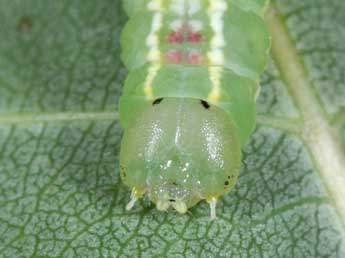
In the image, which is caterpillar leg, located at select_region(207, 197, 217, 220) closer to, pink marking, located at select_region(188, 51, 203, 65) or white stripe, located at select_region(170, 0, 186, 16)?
pink marking, located at select_region(188, 51, 203, 65)

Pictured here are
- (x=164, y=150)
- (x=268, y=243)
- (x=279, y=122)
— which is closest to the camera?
(x=164, y=150)

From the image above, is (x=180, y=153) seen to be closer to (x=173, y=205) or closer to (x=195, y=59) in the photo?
(x=173, y=205)

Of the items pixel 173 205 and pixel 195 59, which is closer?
pixel 173 205

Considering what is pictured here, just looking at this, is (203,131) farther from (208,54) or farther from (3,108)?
(3,108)

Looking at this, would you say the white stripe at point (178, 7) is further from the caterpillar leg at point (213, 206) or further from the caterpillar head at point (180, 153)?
the caterpillar leg at point (213, 206)

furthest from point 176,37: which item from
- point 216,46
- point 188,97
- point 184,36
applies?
point 188,97

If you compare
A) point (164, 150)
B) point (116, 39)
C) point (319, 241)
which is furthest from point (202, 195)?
point (116, 39)
